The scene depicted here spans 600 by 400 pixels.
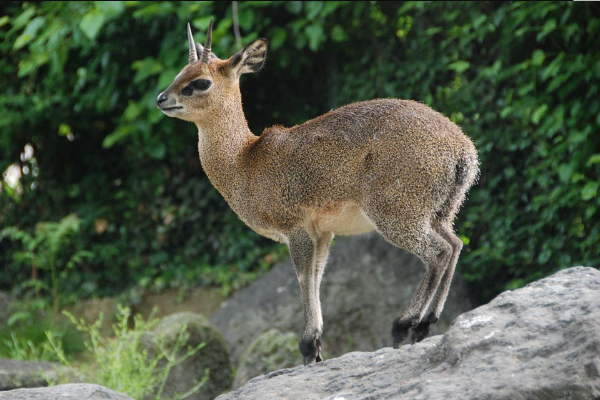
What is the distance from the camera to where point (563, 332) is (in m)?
3.87

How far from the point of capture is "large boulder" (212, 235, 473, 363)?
839 centimetres

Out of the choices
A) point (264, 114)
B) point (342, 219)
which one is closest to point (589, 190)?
point (342, 219)

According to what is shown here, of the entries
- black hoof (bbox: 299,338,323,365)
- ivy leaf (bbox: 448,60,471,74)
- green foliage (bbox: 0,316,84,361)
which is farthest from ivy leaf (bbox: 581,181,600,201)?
green foliage (bbox: 0,316,84,361)

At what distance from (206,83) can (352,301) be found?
3633 millimetres

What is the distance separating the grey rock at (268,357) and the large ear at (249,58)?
111 inches

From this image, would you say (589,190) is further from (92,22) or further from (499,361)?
(92,22)

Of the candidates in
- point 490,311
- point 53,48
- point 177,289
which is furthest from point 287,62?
point 490,311

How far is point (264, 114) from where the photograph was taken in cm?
1061

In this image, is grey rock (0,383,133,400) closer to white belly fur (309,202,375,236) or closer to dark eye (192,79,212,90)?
white belly fur (309,202,375,236)

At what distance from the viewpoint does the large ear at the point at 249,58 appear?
5750mm

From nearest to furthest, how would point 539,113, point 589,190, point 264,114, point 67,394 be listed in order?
point 67,394
point 589,190
point 539,113
point 264,114

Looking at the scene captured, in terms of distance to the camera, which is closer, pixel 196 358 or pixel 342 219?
pixel 342 219

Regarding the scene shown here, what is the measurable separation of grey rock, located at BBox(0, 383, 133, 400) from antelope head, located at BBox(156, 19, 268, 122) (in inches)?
73.2

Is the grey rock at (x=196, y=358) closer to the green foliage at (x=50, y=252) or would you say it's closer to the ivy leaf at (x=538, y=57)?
the green foliage at (x=50, y=252)
